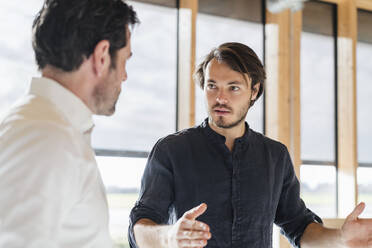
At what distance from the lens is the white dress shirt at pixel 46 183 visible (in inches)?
34.4

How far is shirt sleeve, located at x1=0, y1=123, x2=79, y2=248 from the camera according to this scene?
2.86 feet

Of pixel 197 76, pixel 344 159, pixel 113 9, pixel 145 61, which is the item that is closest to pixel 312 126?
pixel 344 159

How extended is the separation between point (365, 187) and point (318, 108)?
3.40ft

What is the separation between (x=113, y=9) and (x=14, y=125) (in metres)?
0.39

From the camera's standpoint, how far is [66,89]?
3.56 feet

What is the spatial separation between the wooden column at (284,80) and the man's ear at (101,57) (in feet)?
11.6

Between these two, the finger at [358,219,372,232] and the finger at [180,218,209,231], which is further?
the finger at [358,219,372,232]

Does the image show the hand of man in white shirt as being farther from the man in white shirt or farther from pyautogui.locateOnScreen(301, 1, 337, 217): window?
pyautogui.locateOnScreen(301, 1, 337, 217): window

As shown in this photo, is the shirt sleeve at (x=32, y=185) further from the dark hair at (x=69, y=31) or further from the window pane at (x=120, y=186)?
the window pane at (x=120, y=186)

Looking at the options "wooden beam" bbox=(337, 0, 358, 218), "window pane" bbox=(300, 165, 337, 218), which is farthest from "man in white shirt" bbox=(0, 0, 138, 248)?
"wooden beam" bbox=(337, 0, 358, 218)

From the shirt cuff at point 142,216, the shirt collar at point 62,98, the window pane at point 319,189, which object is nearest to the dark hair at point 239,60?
the shirt cuff at point 142,216

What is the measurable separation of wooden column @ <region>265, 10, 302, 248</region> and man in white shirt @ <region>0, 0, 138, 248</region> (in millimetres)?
3470

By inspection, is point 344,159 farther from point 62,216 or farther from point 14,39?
point 62,216

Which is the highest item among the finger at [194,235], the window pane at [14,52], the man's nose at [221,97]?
the window pane at [14,52]
